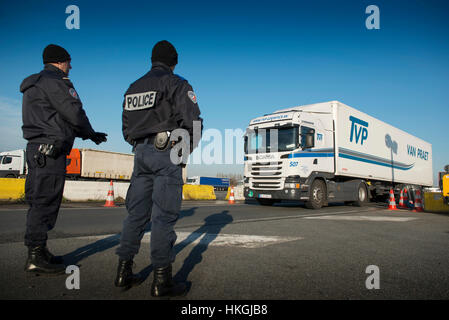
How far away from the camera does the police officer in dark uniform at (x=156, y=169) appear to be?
225cm

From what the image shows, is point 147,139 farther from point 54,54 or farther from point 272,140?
point 272,140

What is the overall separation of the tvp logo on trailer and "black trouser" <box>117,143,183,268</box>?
12.3 meters

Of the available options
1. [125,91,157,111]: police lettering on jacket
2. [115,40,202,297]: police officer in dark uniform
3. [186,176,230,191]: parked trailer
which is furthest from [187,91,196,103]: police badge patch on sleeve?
[186,176,230,191]: parked trailer

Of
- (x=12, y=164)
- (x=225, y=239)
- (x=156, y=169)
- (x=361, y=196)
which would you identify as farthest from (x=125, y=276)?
(x=12, y=164)

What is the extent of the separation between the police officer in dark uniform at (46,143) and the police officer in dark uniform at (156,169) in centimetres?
64

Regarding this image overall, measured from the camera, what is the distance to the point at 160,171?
232 cm

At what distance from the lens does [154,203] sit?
2.31 metres

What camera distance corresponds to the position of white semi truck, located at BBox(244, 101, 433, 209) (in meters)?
10.9

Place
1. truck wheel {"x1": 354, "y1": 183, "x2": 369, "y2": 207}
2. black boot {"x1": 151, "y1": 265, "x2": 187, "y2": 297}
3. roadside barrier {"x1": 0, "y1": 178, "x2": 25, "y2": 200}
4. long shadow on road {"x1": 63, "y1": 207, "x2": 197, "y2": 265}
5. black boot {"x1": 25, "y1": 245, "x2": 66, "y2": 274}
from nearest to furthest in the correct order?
black boot {"x1": 151, "y1": 265, "x2": 187, "y2": 297} → black boot {"x1": 25, "y1": 245, "x2": 66, "y2": 274} → long shadow on road {"x1": 63, "y1": 207, "x2": 197, "y2": 265} → roadside barrier {"x1": 0, "y1": 178, "x2": 25, "y2": 200} → truck wheel {"x1": 354, "y1": 183, "x2": 369, "y2": 207}

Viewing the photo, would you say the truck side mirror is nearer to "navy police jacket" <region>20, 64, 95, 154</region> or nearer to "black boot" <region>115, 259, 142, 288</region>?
"navy police jacket" <region>20, 64, 95, 154</region>

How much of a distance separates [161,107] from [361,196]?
13860mm

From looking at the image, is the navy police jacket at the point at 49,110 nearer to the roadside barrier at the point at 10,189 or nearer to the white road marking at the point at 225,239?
the white road marking at the point at 225,239

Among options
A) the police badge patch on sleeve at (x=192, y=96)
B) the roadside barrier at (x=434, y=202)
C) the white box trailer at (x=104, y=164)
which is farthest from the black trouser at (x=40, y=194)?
the white box trailer at (x=104, y=164)

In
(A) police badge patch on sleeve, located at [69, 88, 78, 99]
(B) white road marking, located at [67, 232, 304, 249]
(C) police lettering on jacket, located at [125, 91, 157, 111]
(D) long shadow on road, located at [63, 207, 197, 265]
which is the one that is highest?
(A) police badge patch on sleeve, located at [69, 88, 78, 99]
